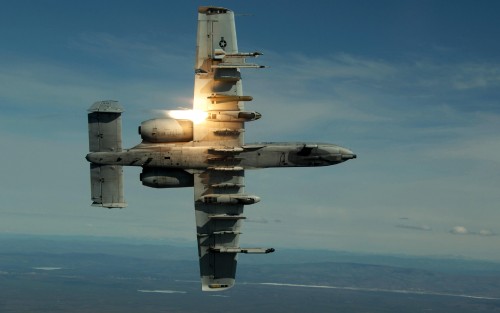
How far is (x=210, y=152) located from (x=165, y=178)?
3.99 metres

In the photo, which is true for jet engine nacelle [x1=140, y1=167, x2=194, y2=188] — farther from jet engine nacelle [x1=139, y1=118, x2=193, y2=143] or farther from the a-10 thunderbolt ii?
jet engine nacelle [x1=139, y1=118, x2=193, y2=143]

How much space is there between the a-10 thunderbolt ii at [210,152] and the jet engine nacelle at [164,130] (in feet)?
0.25

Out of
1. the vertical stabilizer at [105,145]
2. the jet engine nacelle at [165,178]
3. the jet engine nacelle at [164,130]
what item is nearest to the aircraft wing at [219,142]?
the jet engine nacelle at [165,178]

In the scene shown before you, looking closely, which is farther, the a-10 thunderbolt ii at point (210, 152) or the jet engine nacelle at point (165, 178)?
the jet engine nacelle at point (165, 178)

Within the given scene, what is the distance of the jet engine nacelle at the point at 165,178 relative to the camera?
45250 mm

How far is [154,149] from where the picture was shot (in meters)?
44.9

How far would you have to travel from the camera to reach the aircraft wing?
4584 cm

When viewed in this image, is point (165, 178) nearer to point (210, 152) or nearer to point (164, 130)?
point (164, 130)

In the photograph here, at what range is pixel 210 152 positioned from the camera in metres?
45.4

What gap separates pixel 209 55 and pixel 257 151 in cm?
856

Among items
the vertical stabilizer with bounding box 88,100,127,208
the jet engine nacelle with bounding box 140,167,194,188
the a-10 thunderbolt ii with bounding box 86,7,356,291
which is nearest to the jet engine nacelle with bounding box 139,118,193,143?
the a-10 thunderbolt ii with bounding box 86,7,356,291

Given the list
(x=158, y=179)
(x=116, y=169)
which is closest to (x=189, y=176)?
(x=158, y=179)

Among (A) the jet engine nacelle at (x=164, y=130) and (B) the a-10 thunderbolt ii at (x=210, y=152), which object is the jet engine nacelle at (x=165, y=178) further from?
(A) the jet engine nacelle at (x=164, y=130)

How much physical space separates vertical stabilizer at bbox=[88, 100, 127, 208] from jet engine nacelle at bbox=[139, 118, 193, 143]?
2140 mm
